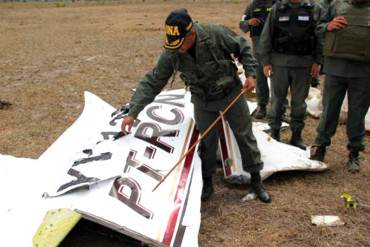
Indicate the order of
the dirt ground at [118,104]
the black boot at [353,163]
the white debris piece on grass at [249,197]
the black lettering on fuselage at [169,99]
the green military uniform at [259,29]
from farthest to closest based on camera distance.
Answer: the green military uniform at [259,29], the black lettering on fuselage at [169,99], the black boot at [353,163], the white debris piece on grass at [249,197], the dirt ground at [118,104]

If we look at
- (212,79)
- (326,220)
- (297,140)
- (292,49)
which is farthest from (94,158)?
(297,140)

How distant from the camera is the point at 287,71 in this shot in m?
5.16

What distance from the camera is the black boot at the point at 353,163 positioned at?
4828mm

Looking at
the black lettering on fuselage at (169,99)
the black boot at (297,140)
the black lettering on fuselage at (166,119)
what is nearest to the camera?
the black lettering on fuselage at (166,119)

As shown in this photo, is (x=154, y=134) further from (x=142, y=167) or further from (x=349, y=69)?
(x=349, y=69)

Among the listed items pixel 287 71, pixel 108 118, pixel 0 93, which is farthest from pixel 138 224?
pixel 0 93

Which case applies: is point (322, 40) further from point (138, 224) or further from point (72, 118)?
point (72, 118)

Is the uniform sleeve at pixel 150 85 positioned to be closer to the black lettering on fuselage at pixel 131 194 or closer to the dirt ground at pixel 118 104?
the black lettering on fuselage at pixel 131 194

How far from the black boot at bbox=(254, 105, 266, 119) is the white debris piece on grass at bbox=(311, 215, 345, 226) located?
2.76 meters

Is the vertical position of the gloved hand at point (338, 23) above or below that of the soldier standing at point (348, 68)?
above

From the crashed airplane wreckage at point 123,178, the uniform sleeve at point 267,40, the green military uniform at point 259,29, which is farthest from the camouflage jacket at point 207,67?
the green military uniform at point 259,29

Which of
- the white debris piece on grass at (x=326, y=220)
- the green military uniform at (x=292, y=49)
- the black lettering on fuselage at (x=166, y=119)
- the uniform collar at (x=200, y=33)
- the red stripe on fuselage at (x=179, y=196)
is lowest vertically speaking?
the white debris piece on grass at (x=326, y=220)

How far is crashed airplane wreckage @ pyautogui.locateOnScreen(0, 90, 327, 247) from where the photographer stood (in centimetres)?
319

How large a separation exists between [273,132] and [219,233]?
2.01 meters
